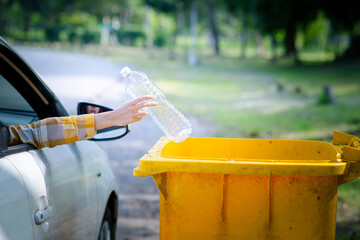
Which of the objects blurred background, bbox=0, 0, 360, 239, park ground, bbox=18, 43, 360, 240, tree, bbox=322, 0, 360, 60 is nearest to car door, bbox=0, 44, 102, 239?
park ground, bbox=18, 43, 360, 240

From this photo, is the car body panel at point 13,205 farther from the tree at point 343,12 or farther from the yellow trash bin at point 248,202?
Result: the tree at point 343,12

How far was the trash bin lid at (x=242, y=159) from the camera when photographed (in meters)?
2.47

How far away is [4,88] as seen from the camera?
2842 millimetres

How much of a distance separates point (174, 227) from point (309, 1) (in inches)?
1082

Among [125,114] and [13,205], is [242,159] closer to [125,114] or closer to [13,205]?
[125,114]

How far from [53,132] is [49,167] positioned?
200 millimetres

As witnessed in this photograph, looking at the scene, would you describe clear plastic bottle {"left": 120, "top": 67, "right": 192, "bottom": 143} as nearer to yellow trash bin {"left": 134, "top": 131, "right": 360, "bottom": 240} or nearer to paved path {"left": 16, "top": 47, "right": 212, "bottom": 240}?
yellow trash bin {"left": 134, "top": 131, "right": 360, "bottom": 240}

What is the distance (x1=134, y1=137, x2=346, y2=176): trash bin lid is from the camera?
2475 millimetres

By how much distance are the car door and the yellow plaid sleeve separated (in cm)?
7

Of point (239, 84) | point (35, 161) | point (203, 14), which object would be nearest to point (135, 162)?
point (35, 161)

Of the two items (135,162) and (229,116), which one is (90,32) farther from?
(135,162)

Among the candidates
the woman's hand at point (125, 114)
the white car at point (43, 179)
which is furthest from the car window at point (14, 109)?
the woman's hand at point (125, 114)

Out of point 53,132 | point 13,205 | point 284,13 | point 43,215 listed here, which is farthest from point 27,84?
point 284,13

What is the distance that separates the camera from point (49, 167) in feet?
8.10
